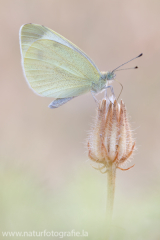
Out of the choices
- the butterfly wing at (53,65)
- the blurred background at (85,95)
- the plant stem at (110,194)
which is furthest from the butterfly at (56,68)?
the plant stem at (110,194)

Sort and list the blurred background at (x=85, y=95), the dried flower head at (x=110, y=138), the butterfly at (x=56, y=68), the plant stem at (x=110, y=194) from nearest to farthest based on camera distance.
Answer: the plant stem at (x=110, y=194) < the dried flower head at (x=110, y=138) < the butterfly at (x=56, y=68) < the blurred background at (x=85, y=95)

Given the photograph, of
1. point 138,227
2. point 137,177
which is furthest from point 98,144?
point 137,177

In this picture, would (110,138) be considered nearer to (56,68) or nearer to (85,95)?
(56,68)

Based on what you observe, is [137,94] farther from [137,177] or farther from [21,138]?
[21,138]

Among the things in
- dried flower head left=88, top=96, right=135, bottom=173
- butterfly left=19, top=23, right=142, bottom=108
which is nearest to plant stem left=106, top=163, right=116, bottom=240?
dried flower head left=88, top=96, right=135, bottom=173

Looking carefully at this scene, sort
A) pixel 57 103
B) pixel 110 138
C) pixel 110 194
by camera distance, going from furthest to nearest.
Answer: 1. pixel 57 103
2. pixel 110 138
3. pixel 110 194

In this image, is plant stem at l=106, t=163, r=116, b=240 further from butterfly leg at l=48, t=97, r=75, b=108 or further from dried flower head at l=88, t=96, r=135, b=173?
butterfly leg at l=48, t=97, r=75, b=108

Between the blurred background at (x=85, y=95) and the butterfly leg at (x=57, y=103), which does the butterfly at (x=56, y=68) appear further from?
the blurred background at (x=85, y=95)

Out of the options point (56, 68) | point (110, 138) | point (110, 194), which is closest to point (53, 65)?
point (56, 68)
